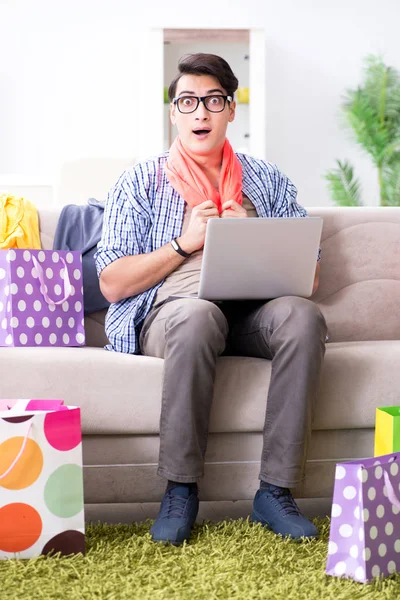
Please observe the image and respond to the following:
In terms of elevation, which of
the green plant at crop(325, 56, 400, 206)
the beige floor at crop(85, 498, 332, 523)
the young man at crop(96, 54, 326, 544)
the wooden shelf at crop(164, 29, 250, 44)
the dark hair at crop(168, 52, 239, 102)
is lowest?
the beige floor at crop(85, 498, 332, 523)

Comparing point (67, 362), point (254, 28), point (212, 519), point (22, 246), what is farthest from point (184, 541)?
point (254, 28)

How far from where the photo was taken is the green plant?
6523mm

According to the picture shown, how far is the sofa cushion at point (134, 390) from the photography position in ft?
6.05

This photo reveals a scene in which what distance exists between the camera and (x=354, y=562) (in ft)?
4.84

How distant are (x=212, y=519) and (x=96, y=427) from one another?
0.36 m

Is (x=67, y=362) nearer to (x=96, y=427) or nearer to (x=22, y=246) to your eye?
(x=96, y=427)

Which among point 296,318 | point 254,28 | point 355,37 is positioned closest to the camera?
point 296,318

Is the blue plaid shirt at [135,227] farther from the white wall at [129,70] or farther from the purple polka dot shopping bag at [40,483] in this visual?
the white wall at [129,70]

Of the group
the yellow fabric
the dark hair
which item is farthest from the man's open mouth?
the yellow fabric

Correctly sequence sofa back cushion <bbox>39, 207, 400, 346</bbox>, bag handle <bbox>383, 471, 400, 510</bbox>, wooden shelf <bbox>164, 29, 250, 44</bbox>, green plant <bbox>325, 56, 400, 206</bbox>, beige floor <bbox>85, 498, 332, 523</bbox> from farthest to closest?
green plant <bbox>325, 56, 400, 206</bbox> → wooden shelf <bbox>164, 29, 250, 44</bbox> → sofa back cushion <bbox>39, 207, 400, 346</bbox> → beige floor <bbox>85, 498, 332, 523</bbox> → bag handle <bbox>383, 471, 400, 510</bbox>

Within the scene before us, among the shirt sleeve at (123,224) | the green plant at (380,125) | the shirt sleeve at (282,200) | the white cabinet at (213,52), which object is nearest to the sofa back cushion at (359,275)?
the shirt sleeve at (282,200)

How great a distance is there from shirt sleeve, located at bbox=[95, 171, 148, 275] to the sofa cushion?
0.30m

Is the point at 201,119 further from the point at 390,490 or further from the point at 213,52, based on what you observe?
the point at 213,52

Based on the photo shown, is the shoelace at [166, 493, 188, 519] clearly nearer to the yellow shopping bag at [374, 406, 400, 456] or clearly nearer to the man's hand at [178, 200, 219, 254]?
the yellow shopping bag at [374, 406, 400, 456]
